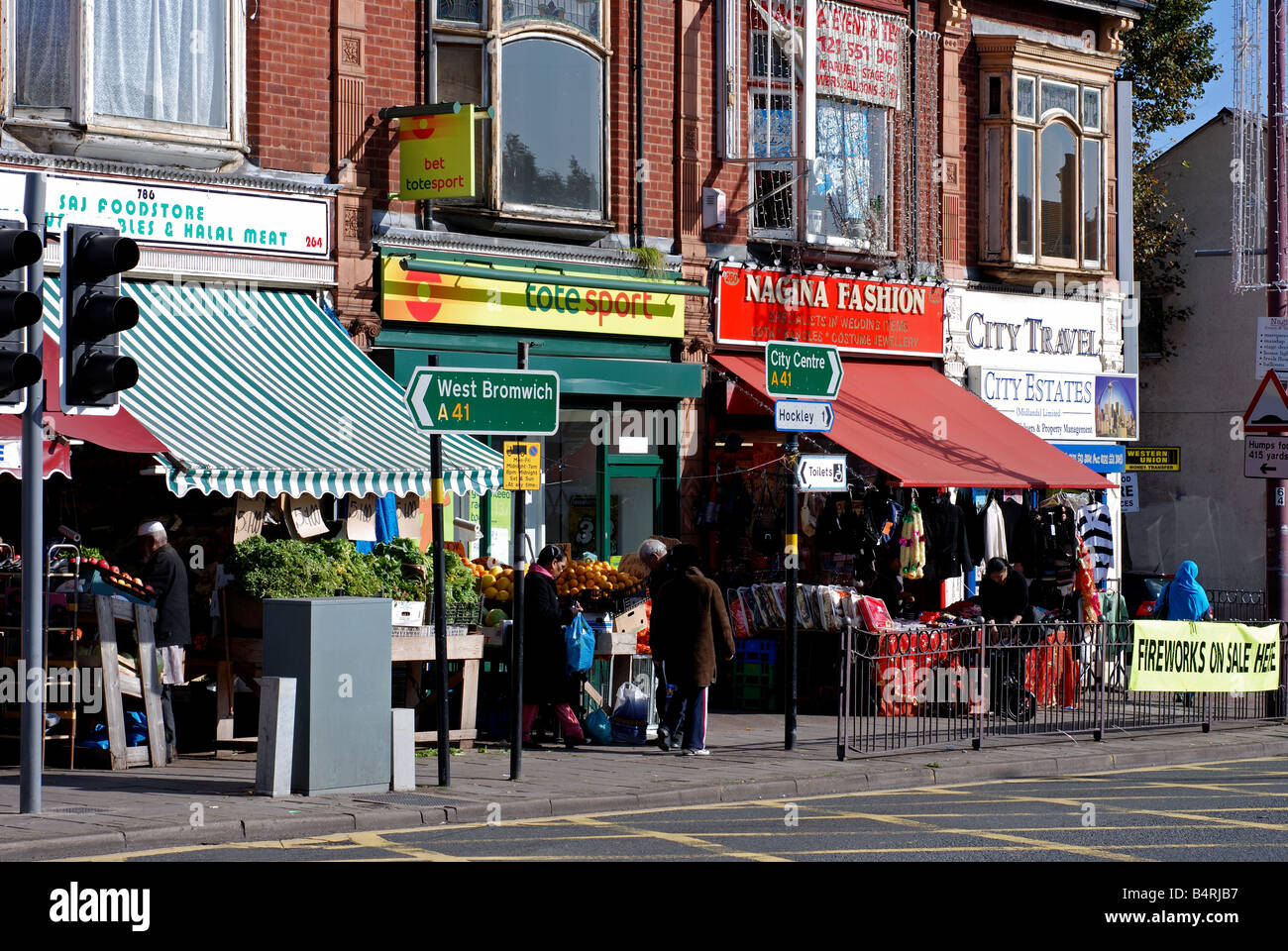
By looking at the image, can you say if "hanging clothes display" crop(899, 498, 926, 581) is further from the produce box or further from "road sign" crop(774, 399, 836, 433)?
the produce box

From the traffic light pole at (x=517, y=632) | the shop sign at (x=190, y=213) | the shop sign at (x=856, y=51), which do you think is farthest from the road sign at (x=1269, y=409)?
the shop sign at (x=190, y=213)

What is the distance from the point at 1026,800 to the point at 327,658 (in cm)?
496

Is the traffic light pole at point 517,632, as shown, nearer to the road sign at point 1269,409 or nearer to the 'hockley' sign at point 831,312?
the 'hockley' sign at point 831,312

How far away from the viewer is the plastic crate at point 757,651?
18469 mm

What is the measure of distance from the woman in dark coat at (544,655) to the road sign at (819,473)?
7.63 ft

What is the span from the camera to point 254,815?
10648 millimetres

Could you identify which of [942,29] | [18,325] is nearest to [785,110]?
[942,29]

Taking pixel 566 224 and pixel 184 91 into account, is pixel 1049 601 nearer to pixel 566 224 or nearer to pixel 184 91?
pixel 566 224

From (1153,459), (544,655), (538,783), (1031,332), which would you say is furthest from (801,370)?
(1153,459)

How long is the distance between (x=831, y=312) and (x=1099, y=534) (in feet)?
17.0

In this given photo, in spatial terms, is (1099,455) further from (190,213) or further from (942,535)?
(190,213)

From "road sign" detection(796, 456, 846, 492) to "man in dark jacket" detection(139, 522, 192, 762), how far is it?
5.06 metres

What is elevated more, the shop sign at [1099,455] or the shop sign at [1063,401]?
the shop sign at [1063,401]


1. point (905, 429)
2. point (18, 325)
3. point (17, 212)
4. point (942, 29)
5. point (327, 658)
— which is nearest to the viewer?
point (18, 325)
